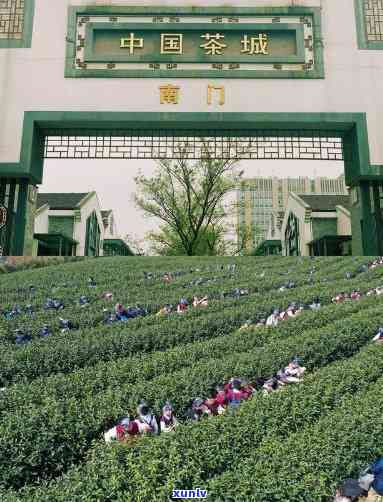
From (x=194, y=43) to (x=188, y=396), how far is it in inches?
590

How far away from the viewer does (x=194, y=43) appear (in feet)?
55.8

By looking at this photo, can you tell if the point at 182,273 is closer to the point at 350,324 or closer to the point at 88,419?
the point at 350,324

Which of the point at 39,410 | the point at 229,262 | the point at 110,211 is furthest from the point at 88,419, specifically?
the point at 110,211

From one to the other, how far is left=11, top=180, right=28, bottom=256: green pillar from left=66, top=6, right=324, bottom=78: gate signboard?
4.52 metres

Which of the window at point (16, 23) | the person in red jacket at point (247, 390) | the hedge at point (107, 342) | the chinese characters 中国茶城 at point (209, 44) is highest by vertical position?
the window at point (16, 23)

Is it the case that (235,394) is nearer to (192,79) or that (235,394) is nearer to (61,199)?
(192,79)

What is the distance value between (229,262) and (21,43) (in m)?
11.3

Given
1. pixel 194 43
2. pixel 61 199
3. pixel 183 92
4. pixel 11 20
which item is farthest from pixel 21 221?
pixel 61 199

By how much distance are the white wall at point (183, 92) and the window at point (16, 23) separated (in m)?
0.37

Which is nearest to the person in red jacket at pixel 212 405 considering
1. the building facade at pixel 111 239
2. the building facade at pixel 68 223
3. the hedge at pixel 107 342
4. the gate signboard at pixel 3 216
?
the hedge at pixel 107 342

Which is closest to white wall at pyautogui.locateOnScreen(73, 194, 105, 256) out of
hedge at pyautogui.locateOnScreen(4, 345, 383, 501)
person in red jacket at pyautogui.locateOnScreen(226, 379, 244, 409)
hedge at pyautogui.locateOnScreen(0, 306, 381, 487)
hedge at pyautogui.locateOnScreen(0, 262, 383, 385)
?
hedge at pyautogui.locateOnScreen(0, 262, 383, 385)

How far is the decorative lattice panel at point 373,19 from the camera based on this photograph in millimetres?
17059

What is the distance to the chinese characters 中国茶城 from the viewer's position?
1688 centimetres

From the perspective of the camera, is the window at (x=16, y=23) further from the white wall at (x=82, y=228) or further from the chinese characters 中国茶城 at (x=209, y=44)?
the white wall at (x=82, y=228)
